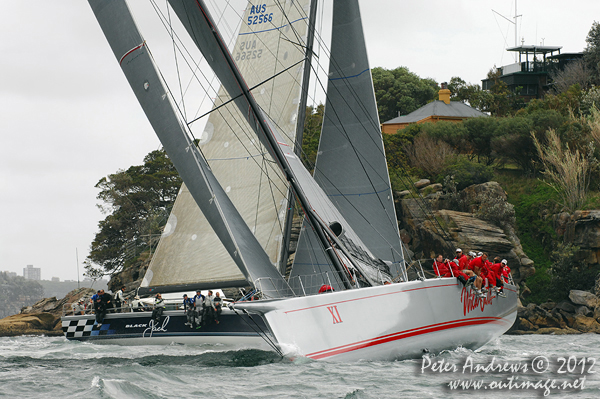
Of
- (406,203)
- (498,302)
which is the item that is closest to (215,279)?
(498,302)

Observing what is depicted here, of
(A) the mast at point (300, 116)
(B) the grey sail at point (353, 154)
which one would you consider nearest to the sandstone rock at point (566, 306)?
(B) the grey sail at point (353, 154)

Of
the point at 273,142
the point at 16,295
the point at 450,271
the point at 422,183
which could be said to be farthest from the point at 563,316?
the point at 16,295

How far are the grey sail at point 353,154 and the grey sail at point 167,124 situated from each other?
555 cm

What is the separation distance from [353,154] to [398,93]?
42.3 metres

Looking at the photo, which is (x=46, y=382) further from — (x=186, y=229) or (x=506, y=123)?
(x=506, y=123)

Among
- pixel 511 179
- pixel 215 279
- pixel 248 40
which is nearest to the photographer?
pixel 215 279

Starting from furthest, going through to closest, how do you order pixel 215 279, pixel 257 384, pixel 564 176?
pixel 564 176 → pixel 215 279 → pixel 257 384

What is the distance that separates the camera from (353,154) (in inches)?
664

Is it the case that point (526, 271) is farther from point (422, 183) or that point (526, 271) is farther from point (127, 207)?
point (127, 207)

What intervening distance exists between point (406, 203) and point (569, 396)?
25.2 m

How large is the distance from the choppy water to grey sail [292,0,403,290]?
4.33 meters

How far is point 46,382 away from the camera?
9008 mm

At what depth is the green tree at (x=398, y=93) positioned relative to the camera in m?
56.9

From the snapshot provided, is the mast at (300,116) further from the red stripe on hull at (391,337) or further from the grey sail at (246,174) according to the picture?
the red stripe on hull at (391,337)
